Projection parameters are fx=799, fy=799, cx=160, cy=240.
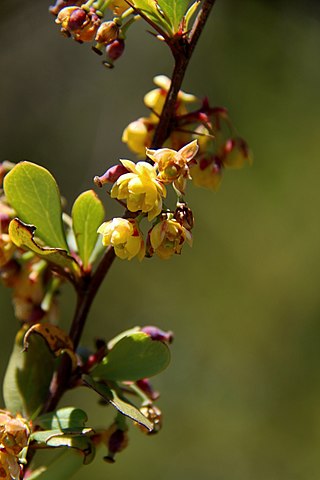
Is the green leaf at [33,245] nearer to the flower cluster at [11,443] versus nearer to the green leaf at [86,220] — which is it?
the green leaf at [86,220]

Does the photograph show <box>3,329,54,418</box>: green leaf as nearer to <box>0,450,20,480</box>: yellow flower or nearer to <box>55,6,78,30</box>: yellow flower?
<box>0,450,20,480</box>: yellow flower

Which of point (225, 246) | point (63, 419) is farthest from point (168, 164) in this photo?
point (225, 246)

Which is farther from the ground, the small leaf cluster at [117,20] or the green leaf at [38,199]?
the small leaf cluster at [117,20]

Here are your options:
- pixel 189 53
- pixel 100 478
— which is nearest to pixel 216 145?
pixel 189 53

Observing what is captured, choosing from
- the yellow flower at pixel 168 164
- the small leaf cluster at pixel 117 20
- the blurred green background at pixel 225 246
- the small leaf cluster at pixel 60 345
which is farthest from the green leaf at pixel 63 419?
the blurred green background at pixel 225 246

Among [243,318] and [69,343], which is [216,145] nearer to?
[69,343]

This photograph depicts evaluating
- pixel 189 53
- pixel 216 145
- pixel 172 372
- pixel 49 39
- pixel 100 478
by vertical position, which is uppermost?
pixel 189 53

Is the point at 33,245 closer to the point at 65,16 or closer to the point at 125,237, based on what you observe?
the point at 125,237
